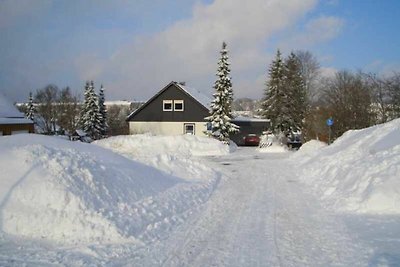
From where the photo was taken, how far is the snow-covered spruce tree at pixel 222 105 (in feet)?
118

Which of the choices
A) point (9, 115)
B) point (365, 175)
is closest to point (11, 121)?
point (9, 115)

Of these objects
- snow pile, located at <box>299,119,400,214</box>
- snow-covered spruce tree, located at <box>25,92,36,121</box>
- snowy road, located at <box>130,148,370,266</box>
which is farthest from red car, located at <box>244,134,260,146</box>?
snow-covered spruce tree, located at <box>25,92,36,121</box>

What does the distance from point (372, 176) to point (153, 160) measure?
802 cm

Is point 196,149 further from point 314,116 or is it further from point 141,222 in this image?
point 141,222

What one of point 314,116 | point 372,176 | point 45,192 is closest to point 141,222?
point 45,192

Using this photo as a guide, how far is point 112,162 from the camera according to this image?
11.4 m

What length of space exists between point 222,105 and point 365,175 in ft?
84.6

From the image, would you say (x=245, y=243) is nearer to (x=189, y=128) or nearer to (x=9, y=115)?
(x=9, y=115)

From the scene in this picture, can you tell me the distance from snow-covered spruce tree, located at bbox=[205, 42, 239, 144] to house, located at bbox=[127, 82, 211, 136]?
7.89m

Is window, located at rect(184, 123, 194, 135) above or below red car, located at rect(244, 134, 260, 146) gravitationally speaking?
above

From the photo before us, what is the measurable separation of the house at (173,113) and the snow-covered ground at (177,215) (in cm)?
3142

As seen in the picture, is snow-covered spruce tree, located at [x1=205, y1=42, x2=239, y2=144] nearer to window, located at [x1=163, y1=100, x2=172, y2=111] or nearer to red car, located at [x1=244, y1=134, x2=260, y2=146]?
window, located at [x1=163, y1=100, x2=172, y2=111]

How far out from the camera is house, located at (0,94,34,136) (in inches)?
1051

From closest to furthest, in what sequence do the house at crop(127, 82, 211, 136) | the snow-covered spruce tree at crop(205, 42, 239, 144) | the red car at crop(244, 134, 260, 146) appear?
1. the snow-covered spruce tree at crop(205, 42, 239, 144)
2. the house at crop(127, 82, 211, 136)
3. the red car at crop(244, 134, 260, 146)
